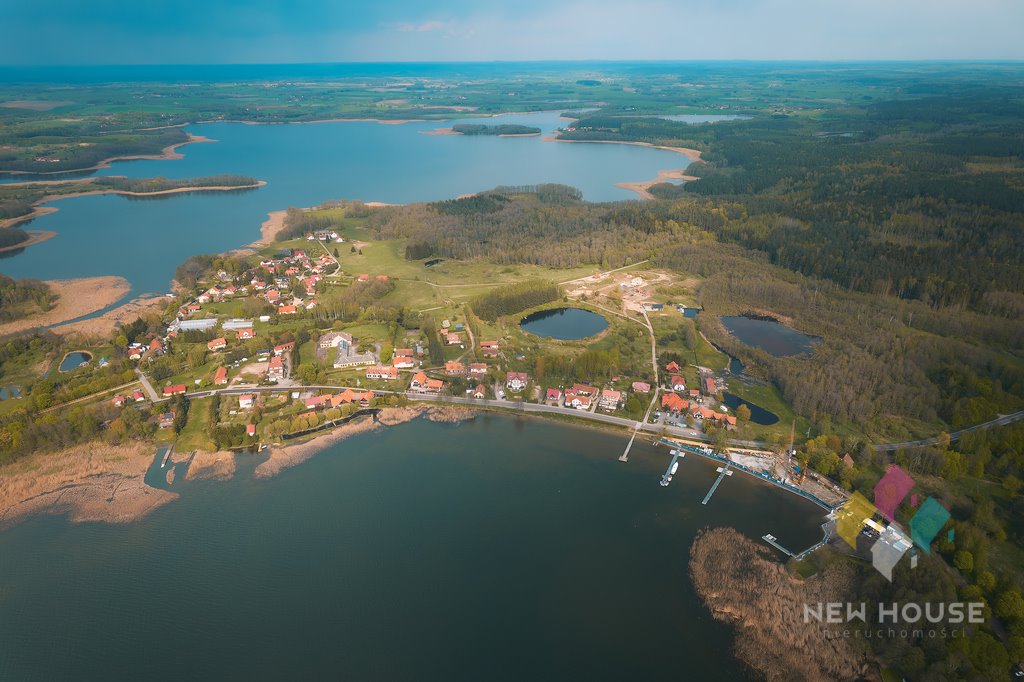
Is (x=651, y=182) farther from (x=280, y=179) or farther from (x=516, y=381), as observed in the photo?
(x=516, y=381)

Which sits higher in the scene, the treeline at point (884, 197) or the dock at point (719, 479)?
the treeline at point (884, 197)

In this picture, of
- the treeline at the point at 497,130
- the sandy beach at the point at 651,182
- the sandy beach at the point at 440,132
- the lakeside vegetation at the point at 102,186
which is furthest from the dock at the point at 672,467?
the sandy beach at the point at 440,132

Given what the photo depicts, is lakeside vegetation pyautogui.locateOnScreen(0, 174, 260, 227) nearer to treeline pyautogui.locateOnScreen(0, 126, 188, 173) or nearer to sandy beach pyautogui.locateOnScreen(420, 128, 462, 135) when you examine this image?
treeline pyautogui.locateOnScreen(0, 126, 188, 173)

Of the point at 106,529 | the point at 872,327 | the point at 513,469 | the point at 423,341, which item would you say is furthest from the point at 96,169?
the point at 872,327

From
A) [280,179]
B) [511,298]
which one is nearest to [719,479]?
[511,298]

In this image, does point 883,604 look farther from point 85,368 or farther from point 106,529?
point 85,368

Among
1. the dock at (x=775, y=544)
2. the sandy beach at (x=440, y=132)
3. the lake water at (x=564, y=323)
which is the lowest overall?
the lake water at (x=564, y=323)

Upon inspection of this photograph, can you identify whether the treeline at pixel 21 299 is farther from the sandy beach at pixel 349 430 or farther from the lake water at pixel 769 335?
the lake water at pixel 769 335

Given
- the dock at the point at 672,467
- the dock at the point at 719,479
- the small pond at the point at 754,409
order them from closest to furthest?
the dock at the point at 719,479 → the dock at the point at 672,467 → the small pond at the point at 754,409
